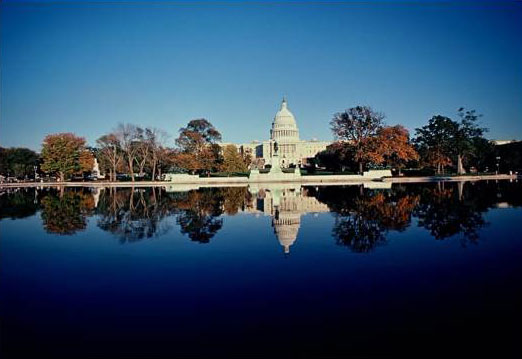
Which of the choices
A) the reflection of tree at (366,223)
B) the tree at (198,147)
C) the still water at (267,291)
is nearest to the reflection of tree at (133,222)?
the still water at (267,291)

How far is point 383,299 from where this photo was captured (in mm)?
6672

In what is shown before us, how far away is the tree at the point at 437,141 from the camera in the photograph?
6431 cm

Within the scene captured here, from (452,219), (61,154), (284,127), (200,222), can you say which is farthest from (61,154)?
(284,127)

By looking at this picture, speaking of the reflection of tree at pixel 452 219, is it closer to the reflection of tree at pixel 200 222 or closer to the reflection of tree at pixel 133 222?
the reflection of tree at pixel 200 222

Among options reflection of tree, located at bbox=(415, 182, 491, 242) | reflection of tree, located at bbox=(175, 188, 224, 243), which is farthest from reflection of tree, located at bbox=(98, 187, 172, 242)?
reflection of tree, located at bbox=(415, 182, 491, 242)

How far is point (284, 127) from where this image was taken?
125250 mm

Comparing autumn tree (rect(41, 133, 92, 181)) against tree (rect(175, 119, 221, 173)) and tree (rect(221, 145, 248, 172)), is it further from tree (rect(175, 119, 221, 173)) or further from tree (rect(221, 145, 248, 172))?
tree (rect(221, 145, 248, 172))

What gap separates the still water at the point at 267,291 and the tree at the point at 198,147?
4890 cm

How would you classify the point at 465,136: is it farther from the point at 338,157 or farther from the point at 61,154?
the point at 61,154

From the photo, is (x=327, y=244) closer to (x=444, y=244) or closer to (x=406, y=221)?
(x=444, y=244)

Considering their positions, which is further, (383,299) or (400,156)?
(400,156)

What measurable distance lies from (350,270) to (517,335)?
351 centimetres

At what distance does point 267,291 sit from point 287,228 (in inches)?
282

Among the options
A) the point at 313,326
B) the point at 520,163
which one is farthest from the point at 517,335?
the point at 520,163
